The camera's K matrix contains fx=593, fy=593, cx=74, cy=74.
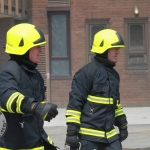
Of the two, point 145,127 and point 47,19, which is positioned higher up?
point 47,19

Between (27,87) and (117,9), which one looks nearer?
(27,87)

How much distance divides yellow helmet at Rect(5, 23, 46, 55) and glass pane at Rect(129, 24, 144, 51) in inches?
473

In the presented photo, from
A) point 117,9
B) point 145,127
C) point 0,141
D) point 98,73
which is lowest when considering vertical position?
point 145,127

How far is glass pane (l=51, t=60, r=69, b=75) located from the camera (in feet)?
54.3

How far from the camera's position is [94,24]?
16344mm

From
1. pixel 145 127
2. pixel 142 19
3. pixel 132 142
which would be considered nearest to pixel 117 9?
pixel 142 19

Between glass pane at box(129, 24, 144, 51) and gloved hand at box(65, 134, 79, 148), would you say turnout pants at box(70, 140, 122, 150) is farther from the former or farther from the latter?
glass pane at box(129, 24, 144, 51)

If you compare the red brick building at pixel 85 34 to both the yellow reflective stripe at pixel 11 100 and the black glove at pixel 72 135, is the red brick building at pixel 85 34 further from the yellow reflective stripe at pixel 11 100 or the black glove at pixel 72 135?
the yellow reflective stripe at pixel 11 100

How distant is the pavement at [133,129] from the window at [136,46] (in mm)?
1257

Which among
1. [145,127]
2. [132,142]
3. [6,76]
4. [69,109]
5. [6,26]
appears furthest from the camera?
[6,26]

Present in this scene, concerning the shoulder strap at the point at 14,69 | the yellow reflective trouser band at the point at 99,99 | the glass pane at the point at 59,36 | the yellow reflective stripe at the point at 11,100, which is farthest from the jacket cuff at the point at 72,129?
the glass pane at the point at 59,36

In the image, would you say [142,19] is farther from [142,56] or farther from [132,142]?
[132,142]

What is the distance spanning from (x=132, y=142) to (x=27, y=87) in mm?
6302

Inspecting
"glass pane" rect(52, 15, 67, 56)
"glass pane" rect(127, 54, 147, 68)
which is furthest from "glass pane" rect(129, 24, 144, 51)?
"glass pane" rect(52, 15, 67, 56)
